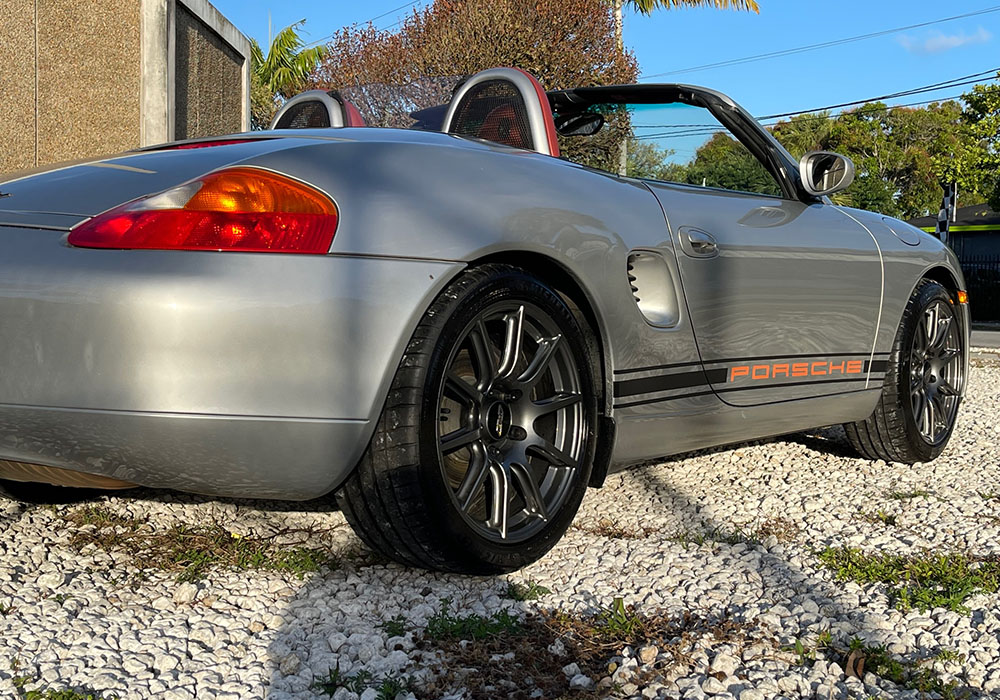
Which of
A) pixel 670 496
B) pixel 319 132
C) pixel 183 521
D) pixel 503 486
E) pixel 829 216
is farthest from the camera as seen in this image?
pixel 829 216

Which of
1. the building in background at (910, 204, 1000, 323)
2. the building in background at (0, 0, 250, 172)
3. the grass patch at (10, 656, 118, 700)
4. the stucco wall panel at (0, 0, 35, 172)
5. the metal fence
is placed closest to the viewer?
the grass patch at (10, 656, 118, 700)

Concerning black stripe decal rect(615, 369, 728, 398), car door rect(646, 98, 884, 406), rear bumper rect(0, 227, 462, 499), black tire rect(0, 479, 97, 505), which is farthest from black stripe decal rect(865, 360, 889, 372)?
black tire rect(0, 479, 97, 505)

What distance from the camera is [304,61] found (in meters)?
37.0

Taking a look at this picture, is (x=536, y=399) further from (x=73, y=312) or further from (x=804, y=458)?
(x=804, y=458)

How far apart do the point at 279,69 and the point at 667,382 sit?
35457 mm

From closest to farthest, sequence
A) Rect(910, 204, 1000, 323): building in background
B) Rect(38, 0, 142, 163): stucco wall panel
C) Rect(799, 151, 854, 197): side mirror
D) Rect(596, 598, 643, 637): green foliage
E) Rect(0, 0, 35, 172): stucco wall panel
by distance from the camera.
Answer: Rect(596, 598, 643, 637): green foliage < Rect(799, 151, 854, 197): side mirror < Rect(0, 0, 35, 172): stucco wall panel < Rect(38, 0, 142, 163): stucco wall panel < Rect(910, 204, 1000, 323): building in background

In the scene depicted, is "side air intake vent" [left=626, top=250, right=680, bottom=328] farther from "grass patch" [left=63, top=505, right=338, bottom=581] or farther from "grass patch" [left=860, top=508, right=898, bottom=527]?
"grass patch" [left=63, top=505, right=338, bottom=581]

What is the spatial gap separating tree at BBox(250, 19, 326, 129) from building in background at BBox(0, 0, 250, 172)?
2711cm

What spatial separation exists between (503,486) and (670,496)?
49.1 inches

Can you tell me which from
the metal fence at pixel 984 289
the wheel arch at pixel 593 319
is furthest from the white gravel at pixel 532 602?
the metal fence at pixel 984 289

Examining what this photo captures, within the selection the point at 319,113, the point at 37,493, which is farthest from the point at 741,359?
the point at 37,493

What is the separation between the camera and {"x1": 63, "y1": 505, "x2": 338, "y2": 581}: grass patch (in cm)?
291

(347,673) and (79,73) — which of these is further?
(79,73)

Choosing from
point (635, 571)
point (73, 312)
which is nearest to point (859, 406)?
point (635, 571)
